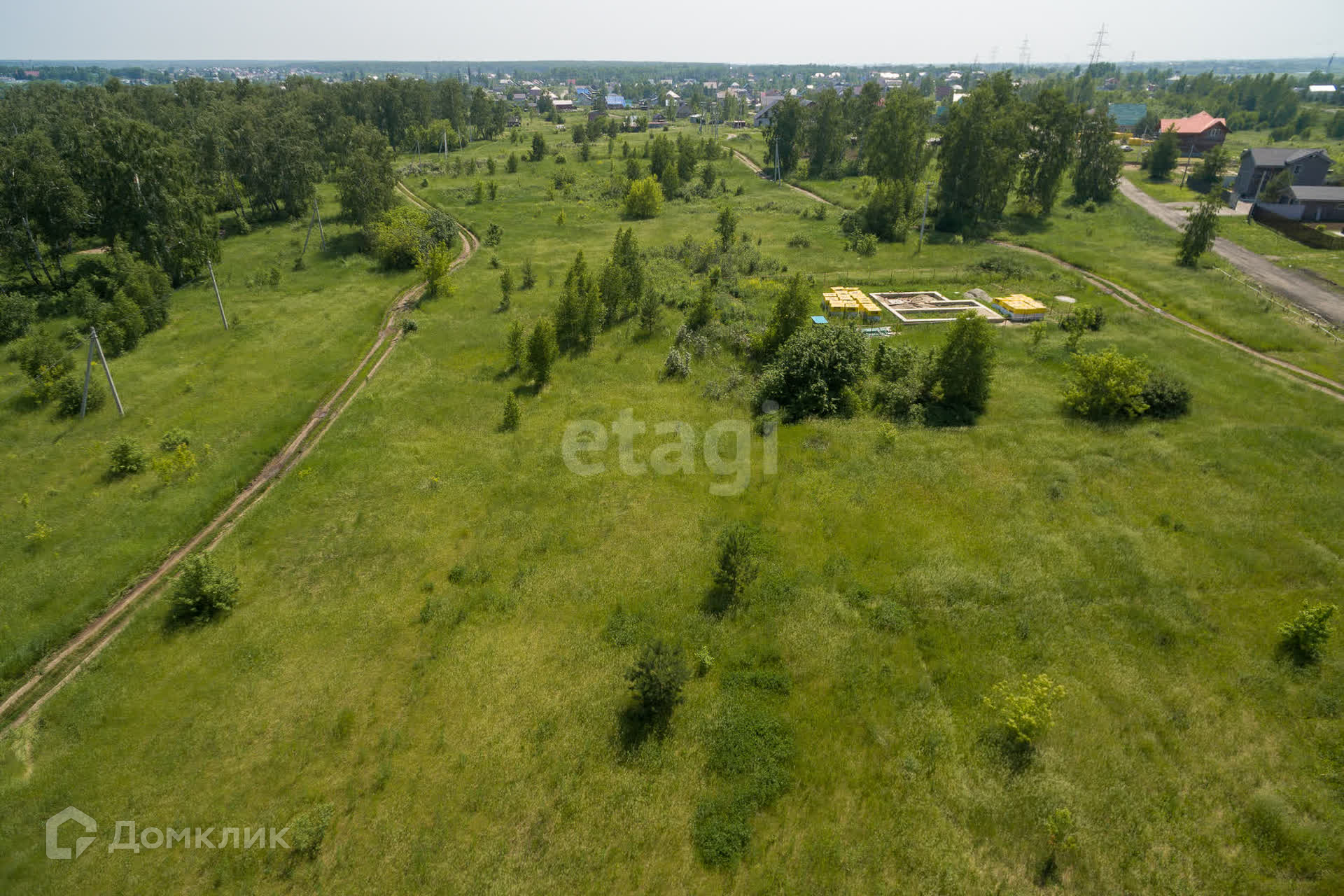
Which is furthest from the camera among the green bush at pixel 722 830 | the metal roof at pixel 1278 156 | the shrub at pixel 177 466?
the metal roof at pixel 1278 156

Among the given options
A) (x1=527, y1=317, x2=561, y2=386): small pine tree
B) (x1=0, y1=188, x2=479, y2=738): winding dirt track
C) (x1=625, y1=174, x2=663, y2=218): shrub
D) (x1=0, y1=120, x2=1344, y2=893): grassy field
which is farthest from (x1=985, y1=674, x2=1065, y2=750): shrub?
(x1=625, y1=174, x2=663, y2=218): shrub

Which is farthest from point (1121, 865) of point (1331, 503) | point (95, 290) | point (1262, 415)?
point (95, 290)

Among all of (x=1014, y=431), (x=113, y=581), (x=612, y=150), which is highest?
(x=612, y=150)

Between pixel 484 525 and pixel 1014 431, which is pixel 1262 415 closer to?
pixel 1014 431

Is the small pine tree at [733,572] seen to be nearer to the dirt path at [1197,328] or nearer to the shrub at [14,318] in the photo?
the dirt path at [1197,328]

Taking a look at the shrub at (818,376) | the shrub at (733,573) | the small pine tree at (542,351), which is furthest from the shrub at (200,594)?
the shrub at (818,376)

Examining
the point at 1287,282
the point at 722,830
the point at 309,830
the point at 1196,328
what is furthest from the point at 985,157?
the point at 309,830
